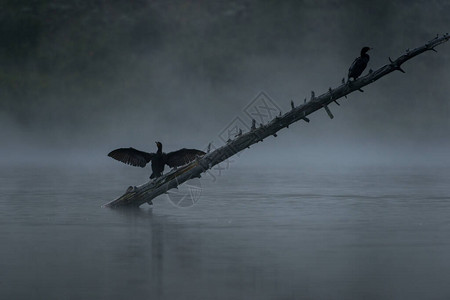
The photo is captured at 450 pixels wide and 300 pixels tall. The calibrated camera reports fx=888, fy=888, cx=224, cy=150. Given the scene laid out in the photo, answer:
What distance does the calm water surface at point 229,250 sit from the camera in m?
17.0

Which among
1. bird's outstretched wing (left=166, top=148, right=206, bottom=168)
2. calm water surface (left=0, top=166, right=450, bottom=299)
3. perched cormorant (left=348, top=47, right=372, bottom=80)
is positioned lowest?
calm water surface (left=0, top=166, right=450, bottom=299)

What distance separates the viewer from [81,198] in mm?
40594

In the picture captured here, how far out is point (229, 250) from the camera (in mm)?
21969

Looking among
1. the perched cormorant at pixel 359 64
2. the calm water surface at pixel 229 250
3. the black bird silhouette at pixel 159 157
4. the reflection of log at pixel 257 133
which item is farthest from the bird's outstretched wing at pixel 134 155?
the perched cormorant at pixel 359 64

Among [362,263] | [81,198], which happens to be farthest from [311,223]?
[81,198]

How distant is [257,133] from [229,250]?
347 inches

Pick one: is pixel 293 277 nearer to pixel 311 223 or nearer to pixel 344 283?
pixel 344 283

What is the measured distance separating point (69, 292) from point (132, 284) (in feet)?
4.48

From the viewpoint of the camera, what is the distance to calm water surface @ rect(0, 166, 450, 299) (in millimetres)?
17000

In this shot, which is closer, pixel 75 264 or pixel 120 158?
pixel 75 264

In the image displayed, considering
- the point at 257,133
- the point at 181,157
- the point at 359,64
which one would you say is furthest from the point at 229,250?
the point at 181,157

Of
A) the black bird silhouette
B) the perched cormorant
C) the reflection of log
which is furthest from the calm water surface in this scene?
the perched cormorant

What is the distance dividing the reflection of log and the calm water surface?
1.03 metres

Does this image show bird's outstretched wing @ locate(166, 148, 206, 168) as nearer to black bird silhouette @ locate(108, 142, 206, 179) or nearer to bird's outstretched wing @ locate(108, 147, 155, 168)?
black bird silhouette @ locate(108, 142, 206, 179)
